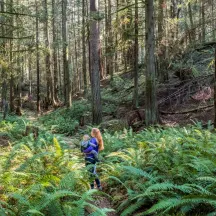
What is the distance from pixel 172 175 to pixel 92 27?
9533 millimetres

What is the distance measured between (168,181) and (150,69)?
266 inches

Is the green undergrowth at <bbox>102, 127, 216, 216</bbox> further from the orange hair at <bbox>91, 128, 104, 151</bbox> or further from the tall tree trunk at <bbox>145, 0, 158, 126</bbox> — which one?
the tall tree trunk at <bbox>145, 0, 158, 126</bbox>

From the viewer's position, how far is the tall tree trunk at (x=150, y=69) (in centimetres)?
1073

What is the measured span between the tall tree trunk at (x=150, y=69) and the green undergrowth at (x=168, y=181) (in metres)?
3.76

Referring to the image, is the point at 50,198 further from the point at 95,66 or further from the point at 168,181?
the point at 95,66

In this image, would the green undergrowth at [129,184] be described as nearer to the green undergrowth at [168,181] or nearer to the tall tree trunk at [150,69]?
the green undergrowth at [168,181]

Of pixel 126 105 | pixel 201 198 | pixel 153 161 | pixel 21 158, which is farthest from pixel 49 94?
pixel 201 198

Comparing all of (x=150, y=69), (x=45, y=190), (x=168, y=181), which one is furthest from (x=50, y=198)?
(x=150, y=69)

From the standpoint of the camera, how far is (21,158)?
23.7ft

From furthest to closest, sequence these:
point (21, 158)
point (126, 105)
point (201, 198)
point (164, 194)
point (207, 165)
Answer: point (126, 105)
point (21, 158)
point (207, 165)
point (164, 194)
point (201, 198)

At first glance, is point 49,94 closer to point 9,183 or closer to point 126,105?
point 126,105

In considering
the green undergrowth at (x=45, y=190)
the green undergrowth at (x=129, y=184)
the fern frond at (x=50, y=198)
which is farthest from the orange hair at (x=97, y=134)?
the fern frond at (x=50, y=198)

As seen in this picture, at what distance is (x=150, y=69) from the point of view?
36.3 feet

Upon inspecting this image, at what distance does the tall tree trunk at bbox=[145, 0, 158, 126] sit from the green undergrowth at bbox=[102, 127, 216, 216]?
12.3 feet
